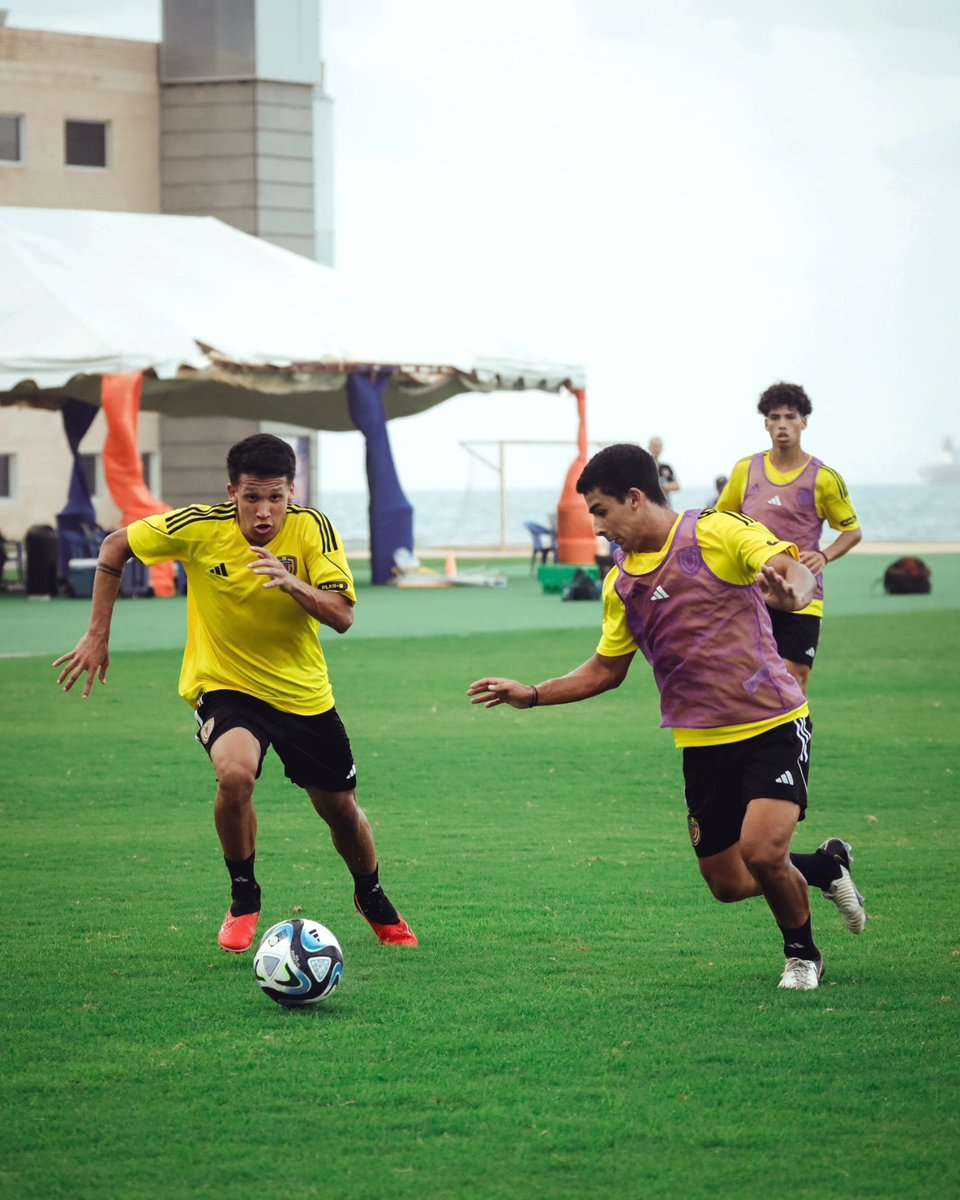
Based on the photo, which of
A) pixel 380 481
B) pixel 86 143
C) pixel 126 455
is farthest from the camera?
pixel 86 143

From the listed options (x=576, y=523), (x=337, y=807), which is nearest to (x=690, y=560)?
(x=337, y=807)

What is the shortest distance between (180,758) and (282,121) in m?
31.4

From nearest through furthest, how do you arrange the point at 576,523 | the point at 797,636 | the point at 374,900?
the point at 374,900
the point at 797,636
the point at 576,523

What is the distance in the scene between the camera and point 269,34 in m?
40.5

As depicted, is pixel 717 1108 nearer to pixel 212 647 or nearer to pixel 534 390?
pixel 212 647

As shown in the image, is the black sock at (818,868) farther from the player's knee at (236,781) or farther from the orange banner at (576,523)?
the orange banner at (576,523)

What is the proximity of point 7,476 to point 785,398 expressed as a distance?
31.1 meters

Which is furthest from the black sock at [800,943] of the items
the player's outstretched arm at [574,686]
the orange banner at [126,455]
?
the orange banner at [126,455]

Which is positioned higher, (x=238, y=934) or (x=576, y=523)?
(x=576, y=523)

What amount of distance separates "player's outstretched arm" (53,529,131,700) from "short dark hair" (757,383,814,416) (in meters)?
4.53

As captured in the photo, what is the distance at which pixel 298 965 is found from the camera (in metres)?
5.89

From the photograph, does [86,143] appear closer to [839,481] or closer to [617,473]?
[839,481]

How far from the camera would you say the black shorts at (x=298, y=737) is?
6711mm

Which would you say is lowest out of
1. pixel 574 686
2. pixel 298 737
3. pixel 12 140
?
pixel 298 737
